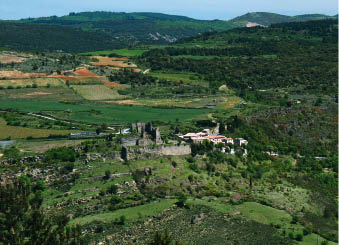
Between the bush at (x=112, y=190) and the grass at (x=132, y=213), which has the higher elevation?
the bush at (x=112, y=190)

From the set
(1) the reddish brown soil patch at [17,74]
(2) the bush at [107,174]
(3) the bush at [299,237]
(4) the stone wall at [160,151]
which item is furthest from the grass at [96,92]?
(3) the bush at [299,237]

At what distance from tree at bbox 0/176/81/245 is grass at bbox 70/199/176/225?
6.93m

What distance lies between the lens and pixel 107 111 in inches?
3890

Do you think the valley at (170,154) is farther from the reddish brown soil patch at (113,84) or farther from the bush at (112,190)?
the reddish brown soil patch at (113,84)

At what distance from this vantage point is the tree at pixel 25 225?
40.1 meters

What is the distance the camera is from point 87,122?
8781cm

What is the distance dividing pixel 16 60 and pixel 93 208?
99032 millimetres

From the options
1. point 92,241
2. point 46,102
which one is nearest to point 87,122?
point 46,102

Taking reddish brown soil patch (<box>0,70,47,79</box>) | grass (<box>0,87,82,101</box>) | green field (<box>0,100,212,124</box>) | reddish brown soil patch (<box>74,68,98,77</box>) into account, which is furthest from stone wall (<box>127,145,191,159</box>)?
reddish brown soil patch (<box>74,68,98,77</box>)

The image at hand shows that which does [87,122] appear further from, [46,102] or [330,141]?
[330,141]

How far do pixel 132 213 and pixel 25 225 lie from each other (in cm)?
1247

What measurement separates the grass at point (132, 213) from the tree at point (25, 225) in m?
6.93

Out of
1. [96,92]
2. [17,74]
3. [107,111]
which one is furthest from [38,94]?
[107,111]

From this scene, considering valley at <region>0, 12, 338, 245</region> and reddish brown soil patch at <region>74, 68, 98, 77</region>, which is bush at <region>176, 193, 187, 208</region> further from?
reddish brown soil patch at <region>74, 68, 98, 77</region>
